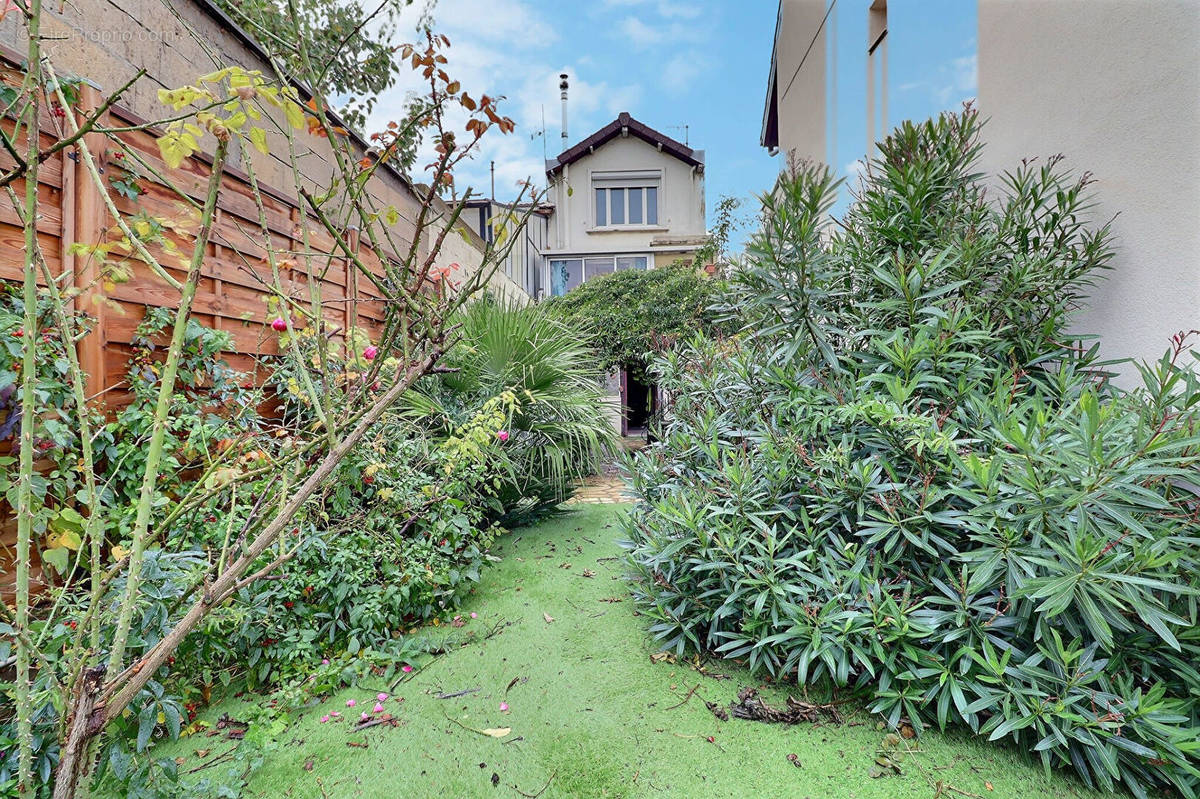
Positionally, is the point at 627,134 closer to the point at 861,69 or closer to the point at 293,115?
the point at 861,69

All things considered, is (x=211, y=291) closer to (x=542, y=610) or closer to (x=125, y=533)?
(x=125, y=533)

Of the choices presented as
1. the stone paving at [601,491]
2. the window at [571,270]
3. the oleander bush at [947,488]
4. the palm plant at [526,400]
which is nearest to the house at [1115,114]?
the oleander bush at [947,488]

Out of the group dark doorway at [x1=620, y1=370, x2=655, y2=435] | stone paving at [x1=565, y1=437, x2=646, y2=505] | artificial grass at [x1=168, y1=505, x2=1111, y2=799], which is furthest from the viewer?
dark doorway at [x1=620, y1=370, x2=655, y2=435]

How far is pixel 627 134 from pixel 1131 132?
594 inches

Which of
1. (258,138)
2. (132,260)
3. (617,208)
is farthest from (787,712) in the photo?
(617,208)

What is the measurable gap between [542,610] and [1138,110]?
3449mm

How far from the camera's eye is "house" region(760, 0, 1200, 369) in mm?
1909

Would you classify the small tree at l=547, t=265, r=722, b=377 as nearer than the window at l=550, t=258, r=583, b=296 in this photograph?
Yes

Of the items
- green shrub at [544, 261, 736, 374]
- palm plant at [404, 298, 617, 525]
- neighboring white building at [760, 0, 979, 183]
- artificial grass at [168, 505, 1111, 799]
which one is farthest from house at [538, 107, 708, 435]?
artificial grass at [168, 505, 1111, 799]

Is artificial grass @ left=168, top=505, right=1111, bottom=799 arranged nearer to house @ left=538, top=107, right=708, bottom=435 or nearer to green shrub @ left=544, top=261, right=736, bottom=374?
green shrub @ left=544, top=261, right=736, bottom=374

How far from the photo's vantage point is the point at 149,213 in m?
2.39

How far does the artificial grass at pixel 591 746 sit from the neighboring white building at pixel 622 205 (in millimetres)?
14183

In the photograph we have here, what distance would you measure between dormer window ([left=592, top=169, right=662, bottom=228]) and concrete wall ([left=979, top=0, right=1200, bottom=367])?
13.7 m

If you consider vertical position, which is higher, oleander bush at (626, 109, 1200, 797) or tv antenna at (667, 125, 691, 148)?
tv antenna at (667, 125, 691, 148)
